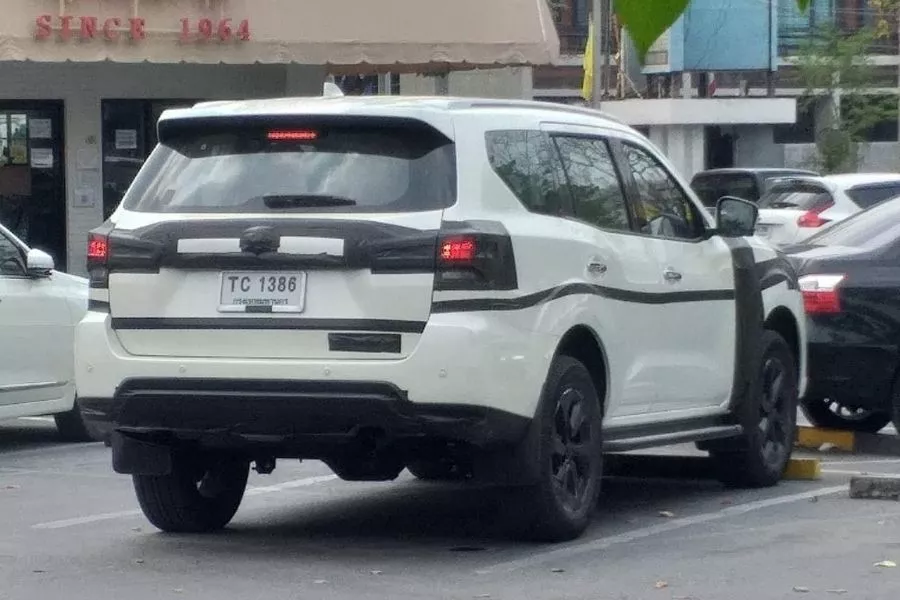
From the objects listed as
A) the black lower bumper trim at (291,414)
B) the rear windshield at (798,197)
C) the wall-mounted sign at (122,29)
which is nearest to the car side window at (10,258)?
the black lower bumper trim at (291,414)

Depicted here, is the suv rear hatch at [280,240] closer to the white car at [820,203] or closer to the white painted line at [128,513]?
the white painted line at [128,513]

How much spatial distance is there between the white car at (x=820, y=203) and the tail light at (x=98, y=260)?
15.4 m

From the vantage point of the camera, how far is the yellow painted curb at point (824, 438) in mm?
10977

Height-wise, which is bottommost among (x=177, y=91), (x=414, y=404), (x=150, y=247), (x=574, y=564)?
(x=574, y=564)

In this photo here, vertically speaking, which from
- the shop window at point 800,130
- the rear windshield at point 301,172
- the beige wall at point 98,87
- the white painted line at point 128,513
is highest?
the shop window at point 800,130

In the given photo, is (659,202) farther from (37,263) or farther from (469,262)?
(37,263)

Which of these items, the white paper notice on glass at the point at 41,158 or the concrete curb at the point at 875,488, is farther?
the white paper notice on glass at the point at 41,158

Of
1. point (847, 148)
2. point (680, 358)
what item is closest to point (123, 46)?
point (680, 358)

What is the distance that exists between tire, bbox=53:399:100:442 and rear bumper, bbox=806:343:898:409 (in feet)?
15.3

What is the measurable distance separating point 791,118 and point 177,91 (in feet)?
93.5

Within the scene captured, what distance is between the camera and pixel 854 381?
10.5 metres

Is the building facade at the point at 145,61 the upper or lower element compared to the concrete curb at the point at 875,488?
upper

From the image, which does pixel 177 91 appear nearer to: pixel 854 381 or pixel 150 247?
pixel 854 381

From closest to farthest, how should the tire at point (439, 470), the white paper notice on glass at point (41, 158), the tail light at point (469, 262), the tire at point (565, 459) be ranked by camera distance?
the tail light at point (469, 262) → the tire at point (565, 459) → the tire at point (439, 470) → the white paper notice on glass at point (41, 158)
